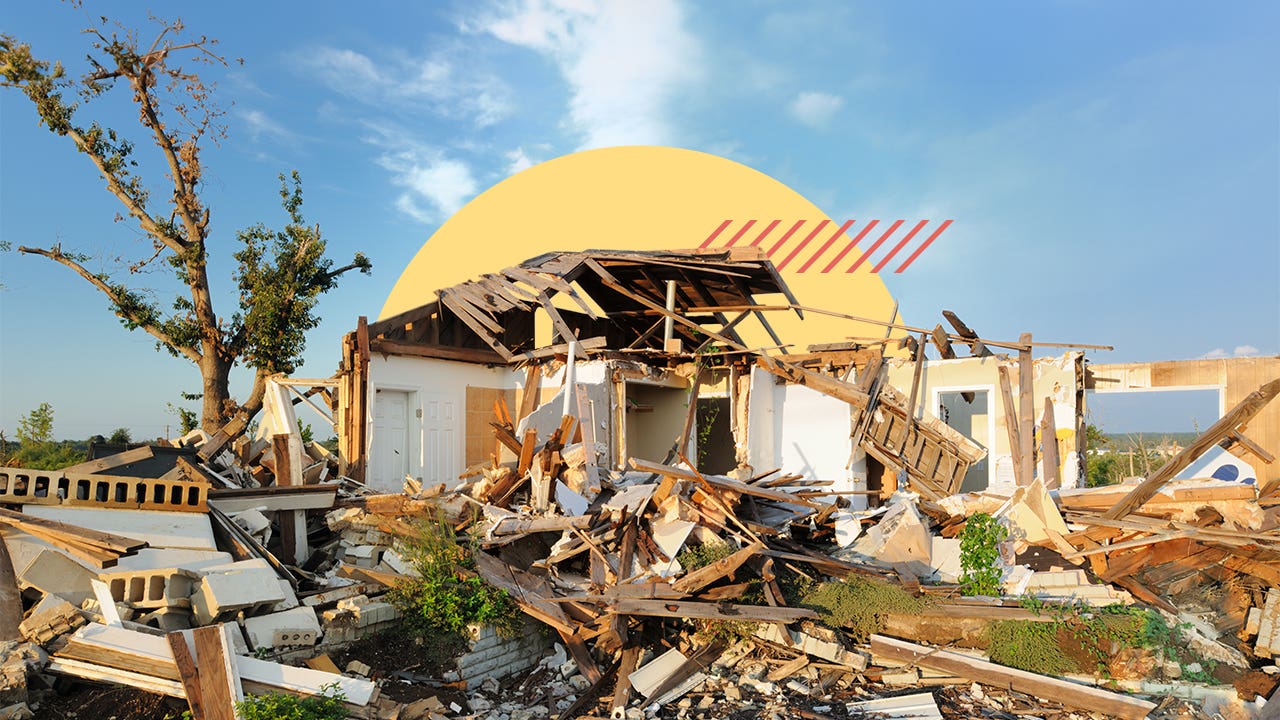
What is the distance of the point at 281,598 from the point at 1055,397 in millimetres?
12419

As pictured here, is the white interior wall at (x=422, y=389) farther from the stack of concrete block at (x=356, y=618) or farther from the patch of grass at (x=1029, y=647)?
the patch of grass at (x=1029, y=647)

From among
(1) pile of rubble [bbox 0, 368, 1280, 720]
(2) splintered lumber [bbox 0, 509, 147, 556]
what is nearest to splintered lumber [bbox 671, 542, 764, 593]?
(1) pile of rubble [bbox 0, 368, 1280, 720]

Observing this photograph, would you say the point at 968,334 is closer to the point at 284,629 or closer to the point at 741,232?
the point at 741,232

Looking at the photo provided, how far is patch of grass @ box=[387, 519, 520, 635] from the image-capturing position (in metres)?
7.71

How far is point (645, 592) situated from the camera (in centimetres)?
778

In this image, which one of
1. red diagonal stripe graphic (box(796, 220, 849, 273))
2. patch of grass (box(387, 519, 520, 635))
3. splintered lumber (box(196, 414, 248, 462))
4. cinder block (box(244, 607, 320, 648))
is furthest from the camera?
red diagonal stripe graphic (box(796, 220, 849, 273))

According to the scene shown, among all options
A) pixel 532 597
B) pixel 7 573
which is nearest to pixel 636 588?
pixel 532 597

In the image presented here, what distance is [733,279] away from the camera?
47.8 feet

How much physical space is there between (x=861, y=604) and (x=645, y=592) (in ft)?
7.51

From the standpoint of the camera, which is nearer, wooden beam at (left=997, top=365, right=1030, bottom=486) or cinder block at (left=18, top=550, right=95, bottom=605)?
cinder block at (left=18, top=550, right=95, bottom=605)

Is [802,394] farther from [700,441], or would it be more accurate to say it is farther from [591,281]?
[591,281]

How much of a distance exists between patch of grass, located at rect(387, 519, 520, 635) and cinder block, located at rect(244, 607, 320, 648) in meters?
0.90

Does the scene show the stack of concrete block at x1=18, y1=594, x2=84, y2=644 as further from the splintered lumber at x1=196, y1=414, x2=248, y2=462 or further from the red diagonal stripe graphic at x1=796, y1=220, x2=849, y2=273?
the red diagonal stripe graphic at x1=796, y1=220, x2=849, y2=273

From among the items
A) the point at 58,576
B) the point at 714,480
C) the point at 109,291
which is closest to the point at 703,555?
the point at 714,480
